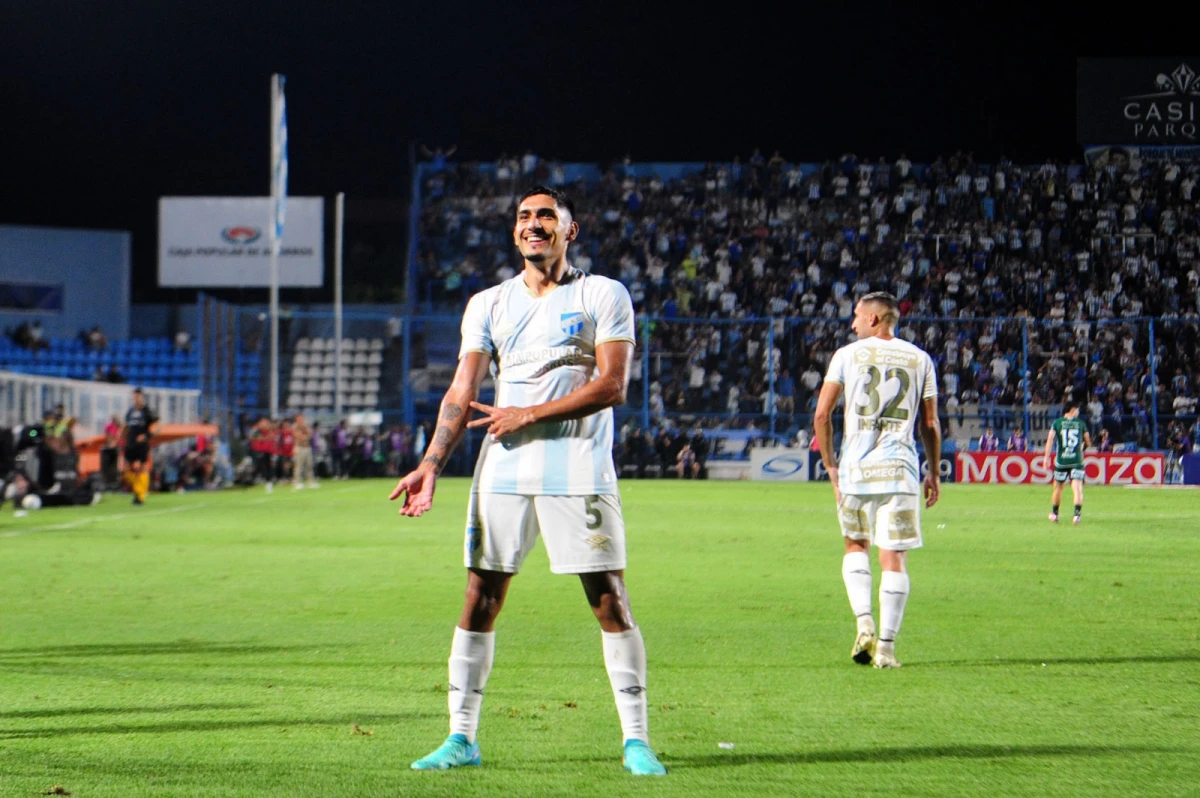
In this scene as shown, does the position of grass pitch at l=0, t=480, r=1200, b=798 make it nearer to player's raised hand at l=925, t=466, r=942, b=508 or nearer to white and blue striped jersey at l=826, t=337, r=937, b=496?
player's raised hand at l=925, t=466, r=942, b=508

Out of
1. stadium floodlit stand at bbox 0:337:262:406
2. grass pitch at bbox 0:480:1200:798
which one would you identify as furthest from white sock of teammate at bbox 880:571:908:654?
stadium floodlit stand at bbox 0:337:262:406

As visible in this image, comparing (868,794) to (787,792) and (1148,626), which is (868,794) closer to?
(787,792)

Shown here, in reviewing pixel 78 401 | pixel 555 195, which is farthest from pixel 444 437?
pixel 78 401

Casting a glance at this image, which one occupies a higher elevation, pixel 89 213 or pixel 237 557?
pixel 89 213

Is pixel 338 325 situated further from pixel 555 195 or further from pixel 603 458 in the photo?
pixel 603 458

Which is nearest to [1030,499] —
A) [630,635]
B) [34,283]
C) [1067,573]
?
[1067,573]

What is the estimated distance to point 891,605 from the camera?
26.8 feet

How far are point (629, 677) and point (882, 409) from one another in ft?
11.9

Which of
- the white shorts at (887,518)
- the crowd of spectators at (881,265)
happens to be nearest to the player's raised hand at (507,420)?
the white shorts at (887,518)

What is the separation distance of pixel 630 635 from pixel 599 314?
1177 mm

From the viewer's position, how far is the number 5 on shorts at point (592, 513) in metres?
5.12

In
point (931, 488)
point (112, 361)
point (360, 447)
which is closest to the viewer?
point (931, 488)

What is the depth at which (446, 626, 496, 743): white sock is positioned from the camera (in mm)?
5285

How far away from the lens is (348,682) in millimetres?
7363
